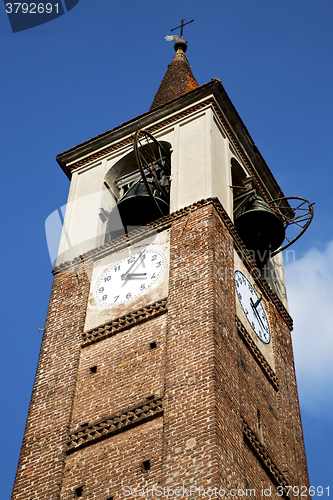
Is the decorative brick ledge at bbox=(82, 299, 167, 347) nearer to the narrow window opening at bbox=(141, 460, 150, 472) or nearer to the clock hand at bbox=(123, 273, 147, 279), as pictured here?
the clock hand at bbox=(123, 273, 147, 279)

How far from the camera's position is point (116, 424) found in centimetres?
1603

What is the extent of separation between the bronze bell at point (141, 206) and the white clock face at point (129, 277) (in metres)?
1.76

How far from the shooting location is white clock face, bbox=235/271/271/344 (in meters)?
19.3

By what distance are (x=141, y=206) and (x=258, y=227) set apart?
2.90m

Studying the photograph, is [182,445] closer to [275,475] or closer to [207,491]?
[207,491]

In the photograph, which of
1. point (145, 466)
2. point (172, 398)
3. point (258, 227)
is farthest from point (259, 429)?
point (258, 227)

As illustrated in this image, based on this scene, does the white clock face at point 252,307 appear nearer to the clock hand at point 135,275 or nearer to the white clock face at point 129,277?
the white clock face at point 129,277

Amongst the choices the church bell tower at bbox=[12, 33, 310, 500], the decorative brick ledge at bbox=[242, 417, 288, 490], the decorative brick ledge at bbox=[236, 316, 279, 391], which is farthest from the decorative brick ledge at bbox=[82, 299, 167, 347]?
the decorative brick ledge at bbox=[242, 417, 288, 490]

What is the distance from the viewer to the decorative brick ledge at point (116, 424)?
15.9 meters

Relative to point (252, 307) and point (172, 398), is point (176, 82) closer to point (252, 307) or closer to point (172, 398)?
point (252, 307)

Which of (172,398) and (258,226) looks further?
(258,226)

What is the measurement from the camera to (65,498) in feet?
50.3

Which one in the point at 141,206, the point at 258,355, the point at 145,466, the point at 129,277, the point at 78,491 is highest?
the point at 141,206

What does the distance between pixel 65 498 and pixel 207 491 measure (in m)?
2.92
